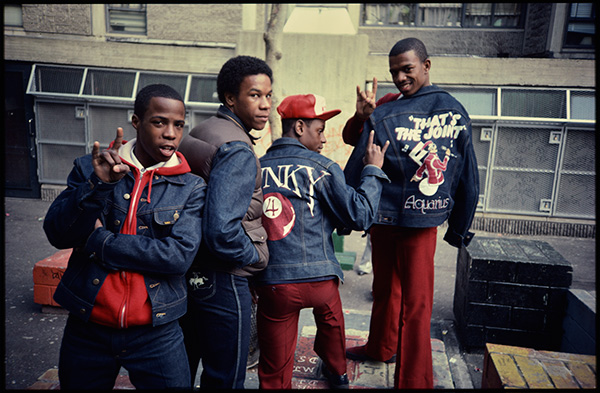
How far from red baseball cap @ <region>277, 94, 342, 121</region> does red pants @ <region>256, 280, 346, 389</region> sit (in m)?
0.98

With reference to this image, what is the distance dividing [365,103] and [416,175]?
571 millimetres

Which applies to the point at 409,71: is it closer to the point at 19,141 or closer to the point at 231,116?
the point at 231,116

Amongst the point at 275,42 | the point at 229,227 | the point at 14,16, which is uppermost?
the point at 14,16

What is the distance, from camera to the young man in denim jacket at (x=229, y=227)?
2.08 m

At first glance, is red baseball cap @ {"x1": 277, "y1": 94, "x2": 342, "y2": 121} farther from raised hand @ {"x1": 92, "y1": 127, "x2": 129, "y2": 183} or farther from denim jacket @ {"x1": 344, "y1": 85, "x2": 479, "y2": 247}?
raised hand @ {"x1": 92, "y1": 127, "x2": 129, "y2": 183}

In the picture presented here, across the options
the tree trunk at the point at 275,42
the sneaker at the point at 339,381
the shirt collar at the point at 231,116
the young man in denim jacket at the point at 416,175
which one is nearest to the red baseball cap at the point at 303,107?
the shirt collar at the point at 231,116

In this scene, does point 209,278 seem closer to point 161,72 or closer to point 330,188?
point 330,188

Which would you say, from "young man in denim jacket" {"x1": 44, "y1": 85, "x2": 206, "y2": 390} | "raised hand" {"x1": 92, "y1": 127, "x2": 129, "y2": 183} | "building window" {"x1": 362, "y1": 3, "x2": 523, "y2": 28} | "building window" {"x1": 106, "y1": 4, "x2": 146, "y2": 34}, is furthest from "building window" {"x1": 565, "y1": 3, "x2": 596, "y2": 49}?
"raised hand" {"x1": 92, "y1": 127, "x2": 129, "y2": 183}

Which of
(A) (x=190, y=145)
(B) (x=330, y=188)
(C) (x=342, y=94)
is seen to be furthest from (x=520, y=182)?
(A) (x=190, y=145)

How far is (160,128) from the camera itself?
2.03m

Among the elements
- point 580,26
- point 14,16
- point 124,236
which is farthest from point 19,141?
point 580,26

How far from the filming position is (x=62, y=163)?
9.92 meters

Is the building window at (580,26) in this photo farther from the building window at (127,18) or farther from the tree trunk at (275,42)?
the building window at (127,18)

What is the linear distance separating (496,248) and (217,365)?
303 cm
